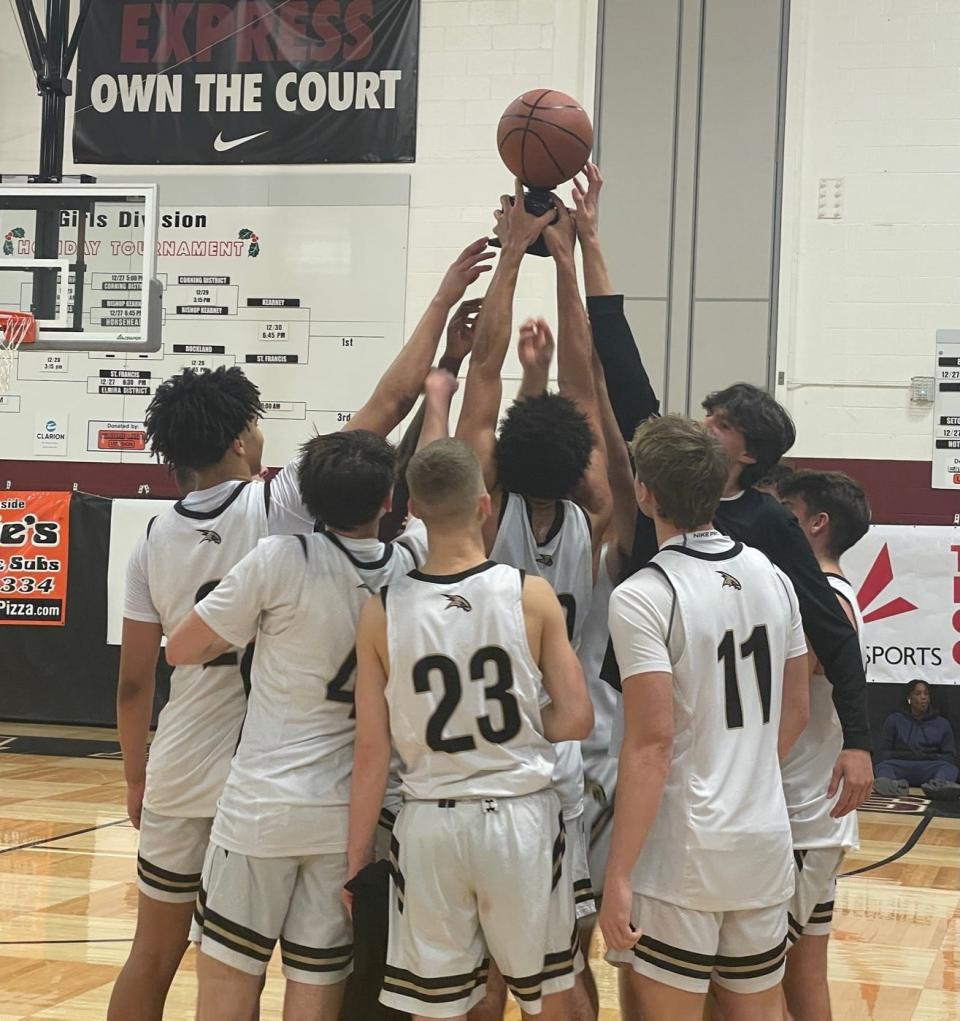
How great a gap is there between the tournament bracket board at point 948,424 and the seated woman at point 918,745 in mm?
1713

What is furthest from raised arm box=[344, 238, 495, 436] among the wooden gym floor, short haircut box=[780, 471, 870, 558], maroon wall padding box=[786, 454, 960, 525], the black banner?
the black banner

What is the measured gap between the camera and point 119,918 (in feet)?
18.9

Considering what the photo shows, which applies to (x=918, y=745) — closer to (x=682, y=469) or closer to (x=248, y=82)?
(x=682, y=469)

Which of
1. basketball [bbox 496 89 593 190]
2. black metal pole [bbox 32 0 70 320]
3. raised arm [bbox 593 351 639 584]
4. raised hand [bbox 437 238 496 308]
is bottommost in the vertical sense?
raised arm [bbox 593 351 639 584]

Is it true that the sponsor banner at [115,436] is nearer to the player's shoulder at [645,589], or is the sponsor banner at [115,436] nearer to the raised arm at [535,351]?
the raised arm at [535,351]

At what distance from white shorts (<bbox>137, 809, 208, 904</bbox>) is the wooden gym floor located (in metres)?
1.39

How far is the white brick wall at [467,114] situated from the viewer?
11.1m

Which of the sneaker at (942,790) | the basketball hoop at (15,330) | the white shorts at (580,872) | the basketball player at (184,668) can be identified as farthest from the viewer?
the sneaker at (942,790)

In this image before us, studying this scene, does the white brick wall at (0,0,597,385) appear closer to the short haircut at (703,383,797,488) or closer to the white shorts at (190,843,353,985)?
the short haircut at (703,383,797,488)

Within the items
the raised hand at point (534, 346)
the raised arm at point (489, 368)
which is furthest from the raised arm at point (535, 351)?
the raised arm at point (489, 368)

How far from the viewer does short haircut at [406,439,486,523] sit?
292cm

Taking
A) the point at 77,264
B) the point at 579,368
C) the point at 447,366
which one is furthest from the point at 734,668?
the point at 77,264

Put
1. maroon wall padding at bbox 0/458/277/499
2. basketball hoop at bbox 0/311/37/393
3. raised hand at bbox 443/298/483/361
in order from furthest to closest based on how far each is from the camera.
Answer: maroon wall padding at bbox 0/458/277/499 < basketball hoop at bbox 0/311/37/393 < raised hand at bbox 443/298/483/361

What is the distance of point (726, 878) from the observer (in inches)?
111
